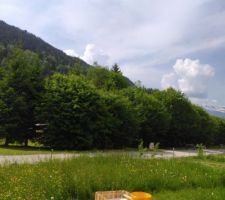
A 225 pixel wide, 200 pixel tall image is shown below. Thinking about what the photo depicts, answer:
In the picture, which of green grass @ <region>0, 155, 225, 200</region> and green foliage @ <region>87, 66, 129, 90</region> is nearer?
green grass @ <region>0, 155, 225, 200</region>

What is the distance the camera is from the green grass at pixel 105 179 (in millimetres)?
10242

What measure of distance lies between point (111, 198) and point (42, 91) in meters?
26.6

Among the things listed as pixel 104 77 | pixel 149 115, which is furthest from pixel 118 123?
pixel 104 77

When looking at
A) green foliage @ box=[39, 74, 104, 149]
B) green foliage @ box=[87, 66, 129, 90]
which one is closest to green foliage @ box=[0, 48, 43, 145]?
green foliage @ box=[39, 74, 104, 149]

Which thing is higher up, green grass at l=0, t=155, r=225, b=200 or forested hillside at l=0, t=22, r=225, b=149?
forested hillside at l=0, t=22, r=225, b=149

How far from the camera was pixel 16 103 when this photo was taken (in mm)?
31891

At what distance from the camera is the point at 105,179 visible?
11.6 meters

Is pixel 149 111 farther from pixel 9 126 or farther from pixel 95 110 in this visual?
pixel 9 126

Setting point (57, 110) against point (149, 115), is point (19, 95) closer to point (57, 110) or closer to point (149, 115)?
point (57, 110)

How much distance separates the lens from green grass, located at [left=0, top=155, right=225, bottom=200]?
33.6ft

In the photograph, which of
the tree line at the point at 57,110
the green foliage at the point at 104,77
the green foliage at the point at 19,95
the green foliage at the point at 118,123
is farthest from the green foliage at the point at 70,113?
the green foliage at the point at 104,77

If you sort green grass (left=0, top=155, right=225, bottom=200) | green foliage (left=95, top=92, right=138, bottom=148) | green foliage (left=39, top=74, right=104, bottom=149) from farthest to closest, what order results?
1. green foliage (left=95, top=92, right=138, bottom=148)
2. green foliage (left=39, top=74, right=104, bottom=149)
3. green grass (left=0, top=155, right=225, bottom=200)

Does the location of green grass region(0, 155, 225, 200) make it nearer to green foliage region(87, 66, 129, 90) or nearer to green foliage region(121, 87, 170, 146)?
green foliage region(121, 87, 170, 146)

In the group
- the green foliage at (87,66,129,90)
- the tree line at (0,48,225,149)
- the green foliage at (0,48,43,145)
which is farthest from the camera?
the green foliage at (87,66,129,90)
